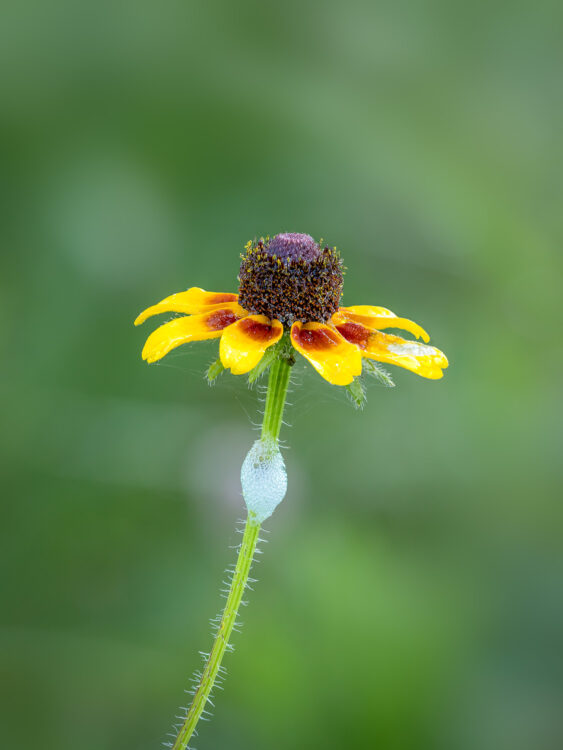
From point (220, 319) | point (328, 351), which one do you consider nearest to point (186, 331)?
point (220, 319)

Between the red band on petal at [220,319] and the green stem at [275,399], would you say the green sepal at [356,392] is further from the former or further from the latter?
the red band on petal at [220,319]

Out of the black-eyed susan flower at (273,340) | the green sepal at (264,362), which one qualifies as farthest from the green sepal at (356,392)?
the green sepal at (264,362)

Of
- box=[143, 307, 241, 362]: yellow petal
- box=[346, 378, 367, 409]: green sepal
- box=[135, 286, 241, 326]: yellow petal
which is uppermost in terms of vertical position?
box=[135, 286, 241, 326]: yellow petal

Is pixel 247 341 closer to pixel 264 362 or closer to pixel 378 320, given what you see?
pixel 264 362

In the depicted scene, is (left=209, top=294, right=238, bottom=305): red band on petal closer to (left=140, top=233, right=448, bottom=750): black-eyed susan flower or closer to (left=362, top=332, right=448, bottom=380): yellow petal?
(left=140, top=233, right=448, bottom=750): black-eyed susan flower

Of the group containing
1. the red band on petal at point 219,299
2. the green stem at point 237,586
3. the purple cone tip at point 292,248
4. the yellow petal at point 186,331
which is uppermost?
the purple cone tip at point 292,248

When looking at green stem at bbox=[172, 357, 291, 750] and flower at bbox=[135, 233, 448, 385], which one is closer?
green stem at bbox=[172, 357, 291, 750]

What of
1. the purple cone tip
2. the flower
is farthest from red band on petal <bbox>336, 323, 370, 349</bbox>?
the purple cone tip
